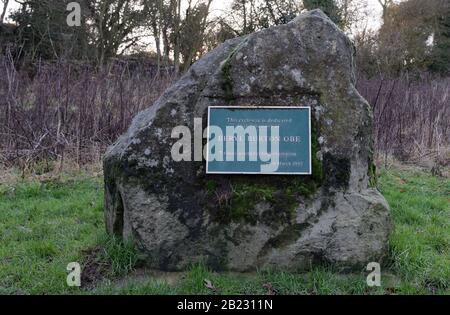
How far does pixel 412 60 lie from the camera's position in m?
18.5

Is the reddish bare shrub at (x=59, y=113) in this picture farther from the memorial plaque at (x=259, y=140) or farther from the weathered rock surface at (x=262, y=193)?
the memorial plaque at (x=259, y=140)

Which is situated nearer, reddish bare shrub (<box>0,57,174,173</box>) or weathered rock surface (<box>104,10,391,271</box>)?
weathered rock surface (<box>104,10,391,271</box>)

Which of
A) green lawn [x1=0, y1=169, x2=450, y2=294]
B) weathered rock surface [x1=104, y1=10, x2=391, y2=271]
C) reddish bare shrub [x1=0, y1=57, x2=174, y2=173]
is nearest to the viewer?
green lawn [x1=0, y1=169, x2=450, y2=294]

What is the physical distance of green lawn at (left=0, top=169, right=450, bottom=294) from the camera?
3.33m

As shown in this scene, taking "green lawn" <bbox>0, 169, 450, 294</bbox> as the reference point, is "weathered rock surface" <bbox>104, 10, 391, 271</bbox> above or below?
above

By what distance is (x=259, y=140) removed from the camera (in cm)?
366

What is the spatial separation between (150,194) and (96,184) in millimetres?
3092

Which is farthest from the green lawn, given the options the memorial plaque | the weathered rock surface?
the memorial plaque

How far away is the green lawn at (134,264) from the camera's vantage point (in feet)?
10.9

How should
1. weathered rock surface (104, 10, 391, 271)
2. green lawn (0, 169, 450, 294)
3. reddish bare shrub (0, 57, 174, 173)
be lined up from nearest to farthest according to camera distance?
green lawn (0, 169, 450, 294) < weathered rock surface (104, 10, 391, 271) < reddish bare shrub (0, 57, 174, 173)

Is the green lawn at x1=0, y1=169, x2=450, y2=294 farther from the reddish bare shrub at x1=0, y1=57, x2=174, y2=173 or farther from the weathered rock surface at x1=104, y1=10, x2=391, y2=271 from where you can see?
the reddish bare shrub at x1=0, y1=57, x2=174, y2=173

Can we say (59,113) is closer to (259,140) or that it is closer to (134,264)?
(134,264)

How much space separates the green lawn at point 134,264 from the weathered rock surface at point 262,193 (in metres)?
0.15

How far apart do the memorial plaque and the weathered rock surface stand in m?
0.08
